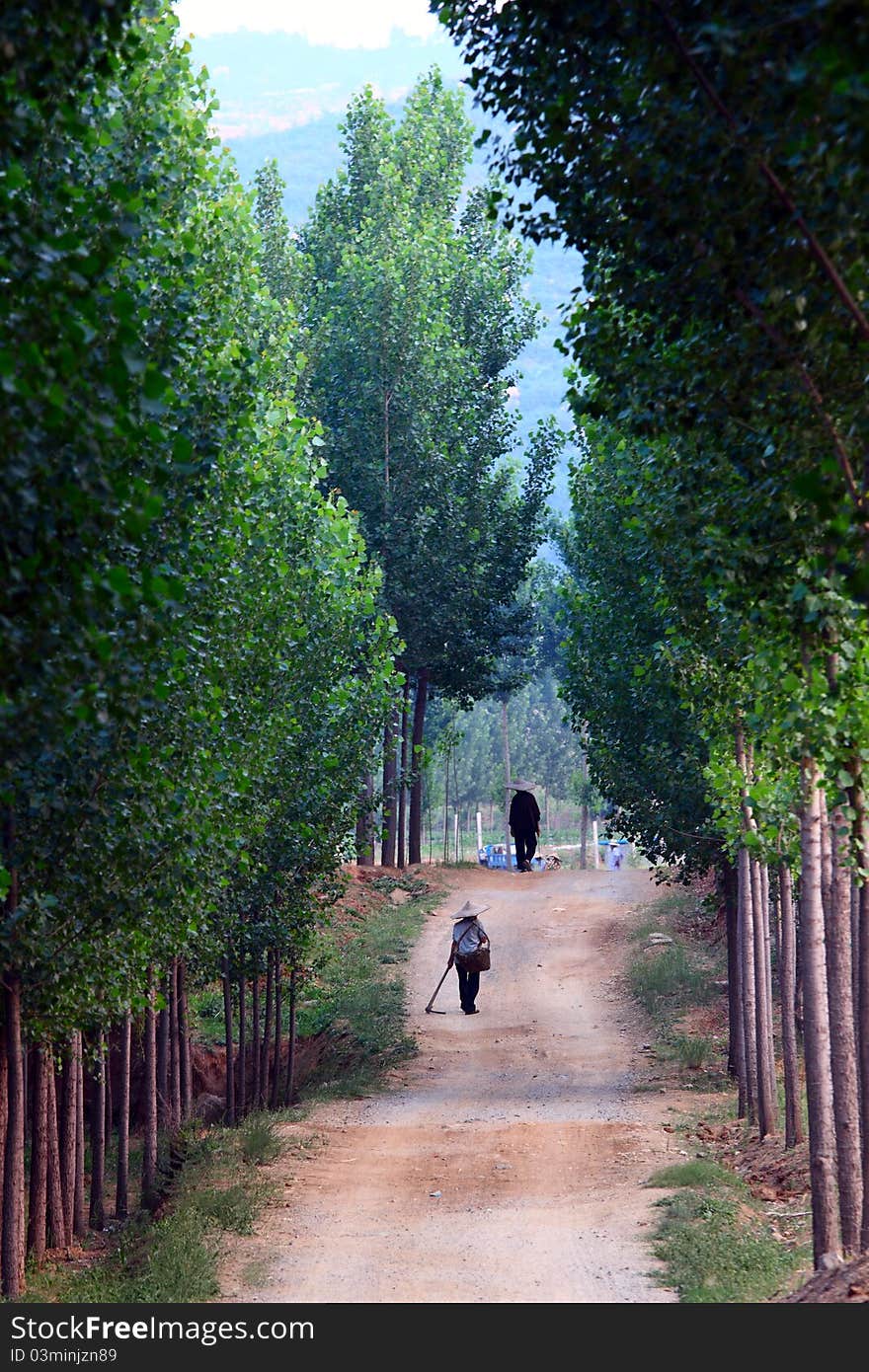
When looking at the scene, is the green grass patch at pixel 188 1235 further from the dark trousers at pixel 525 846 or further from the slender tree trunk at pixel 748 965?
the dark trousers at pixel 525 846

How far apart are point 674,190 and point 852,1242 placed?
726cm

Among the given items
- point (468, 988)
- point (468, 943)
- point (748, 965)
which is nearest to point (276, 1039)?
point (468, 943)

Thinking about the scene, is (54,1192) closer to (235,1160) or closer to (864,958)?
(235,1160)

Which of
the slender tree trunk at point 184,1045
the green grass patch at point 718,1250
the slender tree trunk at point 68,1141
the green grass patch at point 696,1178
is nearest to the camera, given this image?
the green grass patch at point 718,1250

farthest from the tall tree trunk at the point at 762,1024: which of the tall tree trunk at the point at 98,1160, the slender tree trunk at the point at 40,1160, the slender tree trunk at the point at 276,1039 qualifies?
the slender tree trunk at the point at 40,1160

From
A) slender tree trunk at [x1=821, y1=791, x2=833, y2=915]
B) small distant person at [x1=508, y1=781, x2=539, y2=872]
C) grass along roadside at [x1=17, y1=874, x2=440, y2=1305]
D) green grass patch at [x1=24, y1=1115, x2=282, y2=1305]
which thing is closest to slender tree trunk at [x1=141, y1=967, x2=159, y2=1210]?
grass along roadside at [x1=17, y1=874, x2=440, y2=1305]

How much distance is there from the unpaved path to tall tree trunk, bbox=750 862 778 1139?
1285 millimetres

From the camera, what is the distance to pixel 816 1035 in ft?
39.6

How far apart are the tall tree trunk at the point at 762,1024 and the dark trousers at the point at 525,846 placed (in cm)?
2054

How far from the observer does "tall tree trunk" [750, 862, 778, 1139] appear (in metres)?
18.0

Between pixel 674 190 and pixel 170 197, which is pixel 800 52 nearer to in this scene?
pixel 674 190

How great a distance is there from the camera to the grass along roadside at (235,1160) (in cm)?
1255

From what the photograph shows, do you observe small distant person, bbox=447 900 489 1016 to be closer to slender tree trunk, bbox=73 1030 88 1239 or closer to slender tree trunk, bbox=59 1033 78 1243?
slender tree trunk, bbox=73 1030 88 1239

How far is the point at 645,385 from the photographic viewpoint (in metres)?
8.81
